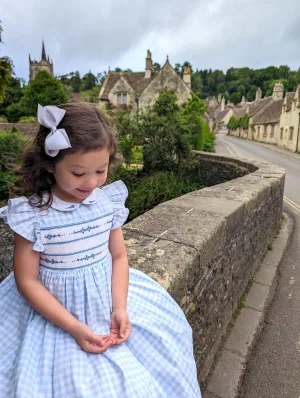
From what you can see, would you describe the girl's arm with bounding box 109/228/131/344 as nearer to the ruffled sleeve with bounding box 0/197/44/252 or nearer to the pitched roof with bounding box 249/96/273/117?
the ruffled sleeve with bounding box 0/197/44/252

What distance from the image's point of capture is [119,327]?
137 centimetres

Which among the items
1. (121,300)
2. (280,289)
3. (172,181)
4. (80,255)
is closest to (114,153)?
(80,255)

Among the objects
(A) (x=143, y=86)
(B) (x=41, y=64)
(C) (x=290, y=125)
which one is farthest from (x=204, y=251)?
(B) (x=41, y=64)

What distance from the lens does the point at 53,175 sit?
1.46 meters

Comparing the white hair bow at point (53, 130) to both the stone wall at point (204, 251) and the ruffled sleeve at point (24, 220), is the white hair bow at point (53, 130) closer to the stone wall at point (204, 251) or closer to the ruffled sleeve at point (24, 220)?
the ruffled sleeve at point (24, 220)

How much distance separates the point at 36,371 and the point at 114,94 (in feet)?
117

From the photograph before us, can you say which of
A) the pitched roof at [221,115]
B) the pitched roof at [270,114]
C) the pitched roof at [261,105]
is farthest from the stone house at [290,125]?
the pitched roof at [221,115]

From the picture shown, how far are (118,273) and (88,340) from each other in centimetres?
38

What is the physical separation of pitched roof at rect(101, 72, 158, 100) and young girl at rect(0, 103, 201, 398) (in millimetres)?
34294

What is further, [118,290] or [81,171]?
[118,290]

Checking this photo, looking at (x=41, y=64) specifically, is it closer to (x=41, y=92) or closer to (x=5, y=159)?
(x=41, y=92)

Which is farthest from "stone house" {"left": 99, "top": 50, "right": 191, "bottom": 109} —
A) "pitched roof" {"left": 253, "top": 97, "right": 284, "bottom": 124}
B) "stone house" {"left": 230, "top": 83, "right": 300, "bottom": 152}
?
"pitched roof" {"left": 253, "top": 97, "right": 284, "bottom": 124}

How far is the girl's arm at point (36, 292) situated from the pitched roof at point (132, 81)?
34.5 metres

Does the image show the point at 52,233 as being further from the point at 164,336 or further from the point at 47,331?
the point at 164,336
